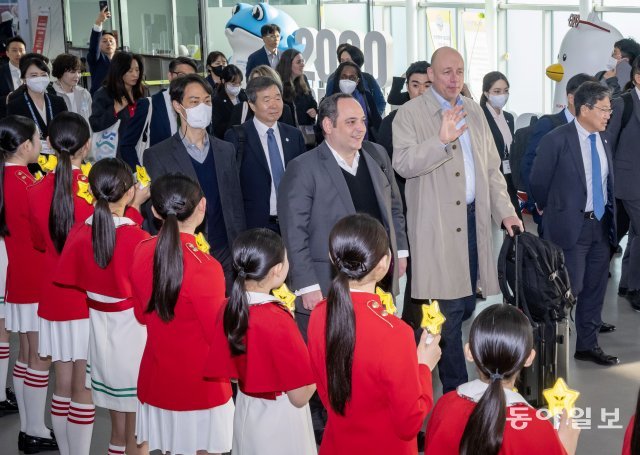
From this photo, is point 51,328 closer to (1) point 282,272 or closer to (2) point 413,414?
(1) point 282,272

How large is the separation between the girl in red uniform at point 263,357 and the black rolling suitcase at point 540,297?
5.41 feet

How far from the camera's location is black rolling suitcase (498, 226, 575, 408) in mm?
4293

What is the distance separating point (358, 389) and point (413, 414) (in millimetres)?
162

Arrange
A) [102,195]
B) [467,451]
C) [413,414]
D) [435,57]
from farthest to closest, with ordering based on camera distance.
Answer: [435,57], [102,195], [413,414], [467,451]

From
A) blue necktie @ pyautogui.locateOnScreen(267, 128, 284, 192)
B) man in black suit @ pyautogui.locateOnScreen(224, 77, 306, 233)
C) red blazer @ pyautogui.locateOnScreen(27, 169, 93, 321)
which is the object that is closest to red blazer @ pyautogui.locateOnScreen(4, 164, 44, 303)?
red blazer @ pyautogui.locateOnScreen(27, 169, 93, 321)

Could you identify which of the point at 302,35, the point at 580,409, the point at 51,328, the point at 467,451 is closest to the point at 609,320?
the point at 580,409

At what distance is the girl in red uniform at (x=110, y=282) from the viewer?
350 centimetres

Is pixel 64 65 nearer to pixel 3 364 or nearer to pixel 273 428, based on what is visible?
pixel 3 364

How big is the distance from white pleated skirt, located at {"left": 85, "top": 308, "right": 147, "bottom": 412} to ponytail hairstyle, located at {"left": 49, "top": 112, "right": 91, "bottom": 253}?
47 centimetres

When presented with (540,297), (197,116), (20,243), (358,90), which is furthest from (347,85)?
(20,243)

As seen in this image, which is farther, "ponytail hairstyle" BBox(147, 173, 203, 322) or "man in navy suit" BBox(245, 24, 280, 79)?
"man in navy suit" BBox(245, 24, 280, 79)

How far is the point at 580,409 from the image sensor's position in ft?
14.6

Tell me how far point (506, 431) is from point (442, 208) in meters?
2.17

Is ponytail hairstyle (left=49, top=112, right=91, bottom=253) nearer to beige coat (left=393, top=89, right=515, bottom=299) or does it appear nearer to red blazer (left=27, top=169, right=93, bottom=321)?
red blazer (left=27, top=169, right=93, bottom=321)
